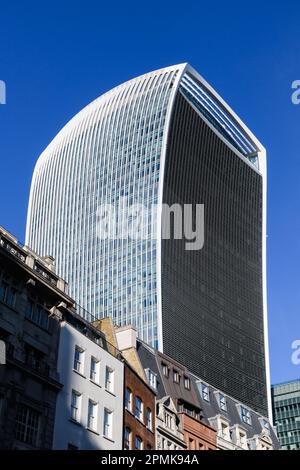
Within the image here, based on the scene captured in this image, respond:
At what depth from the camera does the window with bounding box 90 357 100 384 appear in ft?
196

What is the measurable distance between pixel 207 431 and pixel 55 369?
30426mm

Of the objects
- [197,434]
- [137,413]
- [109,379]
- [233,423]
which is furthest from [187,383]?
[109,379]

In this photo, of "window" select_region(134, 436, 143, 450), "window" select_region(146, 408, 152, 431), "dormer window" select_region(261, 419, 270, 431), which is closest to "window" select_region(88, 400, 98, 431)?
"window" select_region(134, 436, 143, 450)

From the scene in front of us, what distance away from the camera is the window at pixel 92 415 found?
57.0 meters

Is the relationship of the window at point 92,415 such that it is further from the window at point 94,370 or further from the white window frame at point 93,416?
the window at point 94,370

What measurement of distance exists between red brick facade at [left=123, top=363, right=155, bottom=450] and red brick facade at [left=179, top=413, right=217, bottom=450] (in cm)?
749

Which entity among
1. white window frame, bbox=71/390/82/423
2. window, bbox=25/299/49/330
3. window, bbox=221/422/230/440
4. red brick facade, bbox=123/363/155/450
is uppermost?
window, bbox=221/422/230/440

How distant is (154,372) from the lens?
76.8 meters

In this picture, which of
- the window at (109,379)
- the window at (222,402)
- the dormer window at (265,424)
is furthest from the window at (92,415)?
the dormer window at (265,424)

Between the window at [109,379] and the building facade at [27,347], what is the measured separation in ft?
24.7

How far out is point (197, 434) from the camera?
253 feet

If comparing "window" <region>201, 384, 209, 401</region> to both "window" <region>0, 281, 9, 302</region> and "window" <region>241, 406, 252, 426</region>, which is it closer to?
"window" <region>241, 406, 252, 426</region>

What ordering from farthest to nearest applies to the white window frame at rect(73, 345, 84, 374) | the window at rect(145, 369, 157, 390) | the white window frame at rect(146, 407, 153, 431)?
the window at rect(145, 369, 157, 390), the white window frame at rect(146, 407, 153, 431), the white window frame at rect(73, 345, 84, 374)

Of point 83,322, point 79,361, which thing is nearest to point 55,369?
point 79,361
